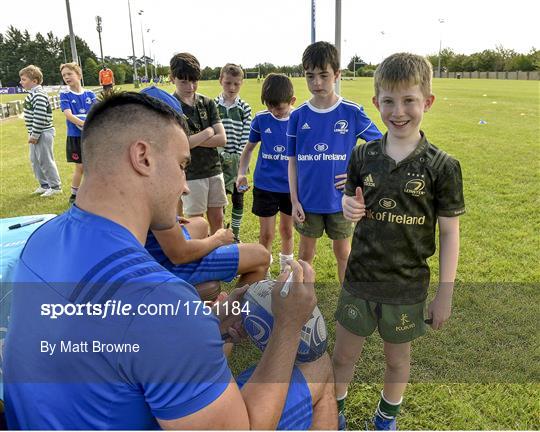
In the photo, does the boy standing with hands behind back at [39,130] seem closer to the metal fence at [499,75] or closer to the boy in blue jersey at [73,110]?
the boy in blue jersey at [73,110]

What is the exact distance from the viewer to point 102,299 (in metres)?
1.27

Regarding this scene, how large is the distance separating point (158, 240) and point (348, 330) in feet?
4.09

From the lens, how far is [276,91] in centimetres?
444

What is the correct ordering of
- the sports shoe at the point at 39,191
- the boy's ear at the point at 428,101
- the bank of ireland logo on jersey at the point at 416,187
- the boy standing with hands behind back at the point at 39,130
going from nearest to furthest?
the bank of ireland logo on jersey at the point at 416,187, the boy's ear at the point at 428,101, the boy standing with hands behind back at the point at 39,130, the sports shoe at the point at 39,191

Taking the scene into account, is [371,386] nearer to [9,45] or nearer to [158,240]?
[158,240]

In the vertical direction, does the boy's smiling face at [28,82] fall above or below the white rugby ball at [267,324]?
above

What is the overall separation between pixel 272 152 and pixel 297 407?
3.15 meters

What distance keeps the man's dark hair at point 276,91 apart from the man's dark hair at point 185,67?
2.31ft

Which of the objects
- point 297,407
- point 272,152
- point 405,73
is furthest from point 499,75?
point 297,407

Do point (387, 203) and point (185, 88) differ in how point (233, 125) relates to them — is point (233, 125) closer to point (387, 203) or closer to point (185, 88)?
point (185, 88)

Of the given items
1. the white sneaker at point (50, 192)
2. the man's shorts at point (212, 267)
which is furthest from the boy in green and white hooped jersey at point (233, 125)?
the white sneaker at point (50, 192)

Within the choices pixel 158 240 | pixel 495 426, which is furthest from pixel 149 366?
pixel 495 426

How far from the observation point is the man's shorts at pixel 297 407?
1.72m

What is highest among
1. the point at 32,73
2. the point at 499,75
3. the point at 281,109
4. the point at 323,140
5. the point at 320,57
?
the point at 499,75
